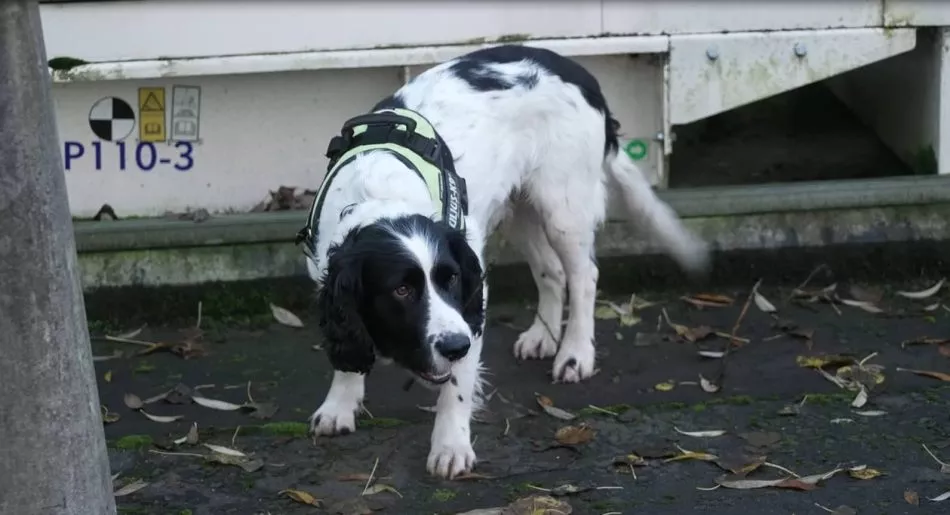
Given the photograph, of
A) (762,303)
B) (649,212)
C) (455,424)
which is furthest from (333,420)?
(762,303)

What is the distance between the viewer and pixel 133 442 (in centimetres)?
492

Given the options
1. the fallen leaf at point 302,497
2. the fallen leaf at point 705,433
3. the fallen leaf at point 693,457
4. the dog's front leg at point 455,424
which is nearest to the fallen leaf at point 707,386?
the fallen leaf at point 705,433

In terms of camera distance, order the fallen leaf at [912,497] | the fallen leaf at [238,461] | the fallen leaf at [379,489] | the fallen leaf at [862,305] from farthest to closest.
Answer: the fallen leaf at [862,305]
the fallen leaf at [238,461]
the fallen leaf at [379,489]
the fallen leaf at [912,497]

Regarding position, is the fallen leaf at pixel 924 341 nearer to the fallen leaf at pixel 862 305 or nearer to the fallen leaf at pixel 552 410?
the fallen leaf at pixel 862 305

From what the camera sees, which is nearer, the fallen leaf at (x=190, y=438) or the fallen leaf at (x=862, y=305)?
the fallen leaf at (x=190, y=438)

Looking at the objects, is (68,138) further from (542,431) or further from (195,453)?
(542,431)

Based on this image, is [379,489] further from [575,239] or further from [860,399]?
[860,399]

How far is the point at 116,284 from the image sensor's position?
20.2ft

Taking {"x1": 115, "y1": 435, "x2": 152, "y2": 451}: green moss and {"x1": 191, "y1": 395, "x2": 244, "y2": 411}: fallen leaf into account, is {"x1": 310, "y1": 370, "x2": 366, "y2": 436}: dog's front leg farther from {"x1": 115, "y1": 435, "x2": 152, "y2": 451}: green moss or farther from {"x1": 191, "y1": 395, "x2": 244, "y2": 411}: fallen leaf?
{"x1": 115, "y1": 435, "x2": 152, "y2": 451}: green moss

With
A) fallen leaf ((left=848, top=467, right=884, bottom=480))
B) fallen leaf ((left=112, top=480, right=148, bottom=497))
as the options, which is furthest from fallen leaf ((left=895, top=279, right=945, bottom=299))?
fallen leaf ((left=112, top=480, right=148, bottom=497))

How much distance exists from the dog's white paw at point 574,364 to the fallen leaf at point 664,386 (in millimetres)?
312

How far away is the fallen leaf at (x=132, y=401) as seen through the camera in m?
5.30

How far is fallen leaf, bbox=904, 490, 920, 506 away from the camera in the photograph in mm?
4238

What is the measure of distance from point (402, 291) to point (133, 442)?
145cm
